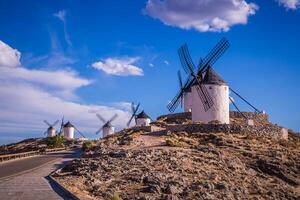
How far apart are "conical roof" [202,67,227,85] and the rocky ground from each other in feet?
38.9

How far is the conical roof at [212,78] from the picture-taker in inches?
1937

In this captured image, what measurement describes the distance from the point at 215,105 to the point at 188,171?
24204 mm

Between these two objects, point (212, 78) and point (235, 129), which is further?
point (212, 78)

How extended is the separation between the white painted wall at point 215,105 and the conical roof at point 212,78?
0.49 m

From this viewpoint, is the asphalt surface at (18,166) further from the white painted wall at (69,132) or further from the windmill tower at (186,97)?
the white painted wall at (69,132)

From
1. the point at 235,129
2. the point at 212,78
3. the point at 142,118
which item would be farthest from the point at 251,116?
the point at 142,118

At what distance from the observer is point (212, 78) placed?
4978cm

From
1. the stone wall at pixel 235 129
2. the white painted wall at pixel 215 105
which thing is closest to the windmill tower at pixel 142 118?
the white painted wall at pixel 215 105

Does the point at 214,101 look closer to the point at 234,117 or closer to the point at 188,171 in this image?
the point at 234,117

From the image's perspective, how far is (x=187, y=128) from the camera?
4444 centimetres

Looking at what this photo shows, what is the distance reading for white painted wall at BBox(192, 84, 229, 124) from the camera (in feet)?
160

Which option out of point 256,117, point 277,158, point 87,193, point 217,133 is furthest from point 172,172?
point 256,117

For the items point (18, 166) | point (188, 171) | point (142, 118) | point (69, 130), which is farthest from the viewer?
point (69, 130)

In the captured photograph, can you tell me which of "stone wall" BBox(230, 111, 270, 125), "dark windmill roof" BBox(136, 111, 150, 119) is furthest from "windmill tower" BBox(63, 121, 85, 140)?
"stone wall" BBox(230, 111, 270, 125)
